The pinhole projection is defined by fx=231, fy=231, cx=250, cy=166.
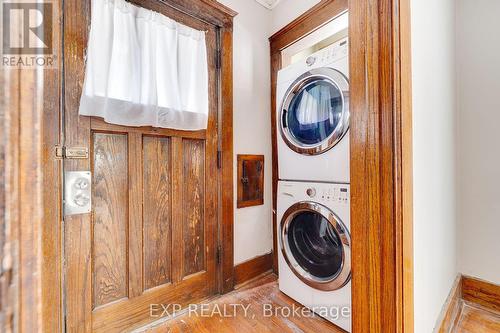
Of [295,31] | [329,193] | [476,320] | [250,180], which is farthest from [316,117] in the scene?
[476,320]

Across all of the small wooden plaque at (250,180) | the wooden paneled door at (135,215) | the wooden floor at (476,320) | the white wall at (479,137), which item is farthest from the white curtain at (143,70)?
the wooden floor at (476,320)

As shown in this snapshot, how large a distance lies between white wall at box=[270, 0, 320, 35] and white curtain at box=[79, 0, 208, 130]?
79 centimetres

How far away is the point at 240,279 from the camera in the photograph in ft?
5.88

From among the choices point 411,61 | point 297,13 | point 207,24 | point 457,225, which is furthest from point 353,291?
point 297,13

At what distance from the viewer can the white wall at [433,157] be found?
2.79 feet

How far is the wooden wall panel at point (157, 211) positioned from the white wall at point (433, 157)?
1275 millimetres

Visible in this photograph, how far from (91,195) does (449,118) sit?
2085 millimetres

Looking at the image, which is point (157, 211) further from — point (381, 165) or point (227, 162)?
point (381, 165)

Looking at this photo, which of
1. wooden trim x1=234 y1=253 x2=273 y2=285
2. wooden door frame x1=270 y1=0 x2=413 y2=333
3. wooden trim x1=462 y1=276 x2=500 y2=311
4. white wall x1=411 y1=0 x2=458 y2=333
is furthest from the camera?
wooden trim x1=234 y1=253 x2=273 y2=285

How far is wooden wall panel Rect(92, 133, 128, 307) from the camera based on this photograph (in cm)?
121

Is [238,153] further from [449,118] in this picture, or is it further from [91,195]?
[449,118]

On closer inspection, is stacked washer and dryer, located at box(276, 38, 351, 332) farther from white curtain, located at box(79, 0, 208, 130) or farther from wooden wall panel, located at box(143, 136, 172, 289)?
wooden wall panel, located at box(143, 136, 172, 289)

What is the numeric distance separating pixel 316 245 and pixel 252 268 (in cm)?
65

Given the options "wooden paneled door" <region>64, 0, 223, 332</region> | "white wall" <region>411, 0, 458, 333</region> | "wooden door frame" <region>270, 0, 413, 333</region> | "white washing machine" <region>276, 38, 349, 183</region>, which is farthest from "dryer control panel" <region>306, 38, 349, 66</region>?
"wooden paneled door" <region>64, 0, 223, 332</region>
